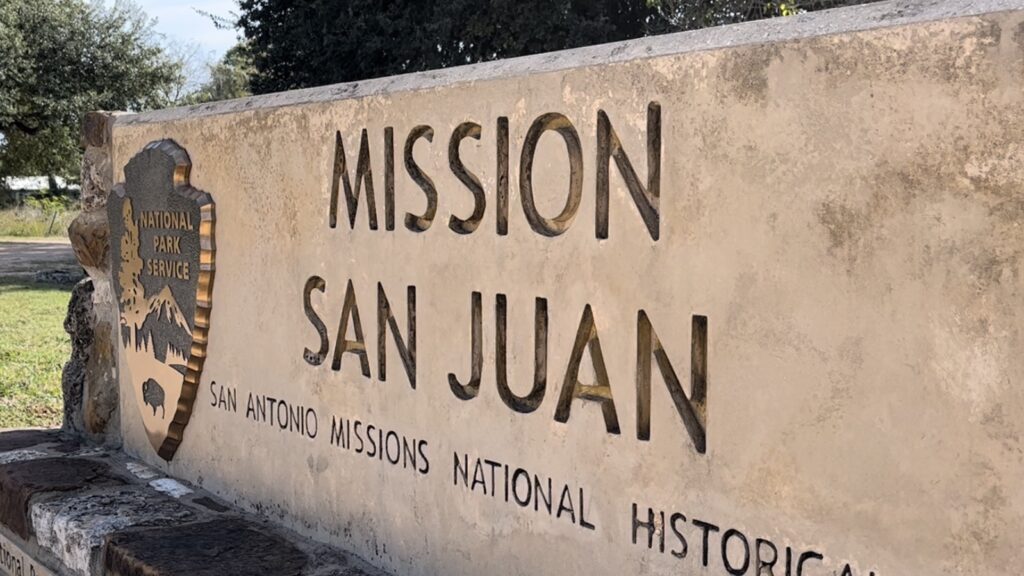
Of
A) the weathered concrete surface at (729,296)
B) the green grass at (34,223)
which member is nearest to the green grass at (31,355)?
the weathered concrete surface at (729,296)

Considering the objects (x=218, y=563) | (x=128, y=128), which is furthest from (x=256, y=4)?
(x=218, y=563)

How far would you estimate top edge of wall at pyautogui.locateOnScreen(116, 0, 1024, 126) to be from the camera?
1.33 meters

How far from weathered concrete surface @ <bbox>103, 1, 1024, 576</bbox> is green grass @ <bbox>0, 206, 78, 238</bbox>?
70.6 feet

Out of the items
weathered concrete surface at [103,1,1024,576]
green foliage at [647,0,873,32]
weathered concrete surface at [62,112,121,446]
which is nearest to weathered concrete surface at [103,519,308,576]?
weathered concrete surface at [103,1,1024,576]

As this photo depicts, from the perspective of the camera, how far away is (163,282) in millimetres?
3217

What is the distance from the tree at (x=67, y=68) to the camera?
19656mm

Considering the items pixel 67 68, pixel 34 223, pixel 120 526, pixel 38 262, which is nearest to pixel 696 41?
pixel 120 526

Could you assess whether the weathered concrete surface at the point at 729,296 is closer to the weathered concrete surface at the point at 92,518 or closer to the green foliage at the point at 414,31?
the weathered concrete surface at the point at 92,518

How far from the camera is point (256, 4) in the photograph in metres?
14.2

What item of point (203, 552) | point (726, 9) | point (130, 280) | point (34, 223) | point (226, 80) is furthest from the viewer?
point (226, 80)

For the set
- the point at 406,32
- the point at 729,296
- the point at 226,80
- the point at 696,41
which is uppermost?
the point at 226,80

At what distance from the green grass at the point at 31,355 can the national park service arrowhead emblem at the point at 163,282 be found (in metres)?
2.03

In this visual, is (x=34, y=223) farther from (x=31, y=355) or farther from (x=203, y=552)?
(x=203, y=552)

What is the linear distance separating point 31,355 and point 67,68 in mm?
14844
